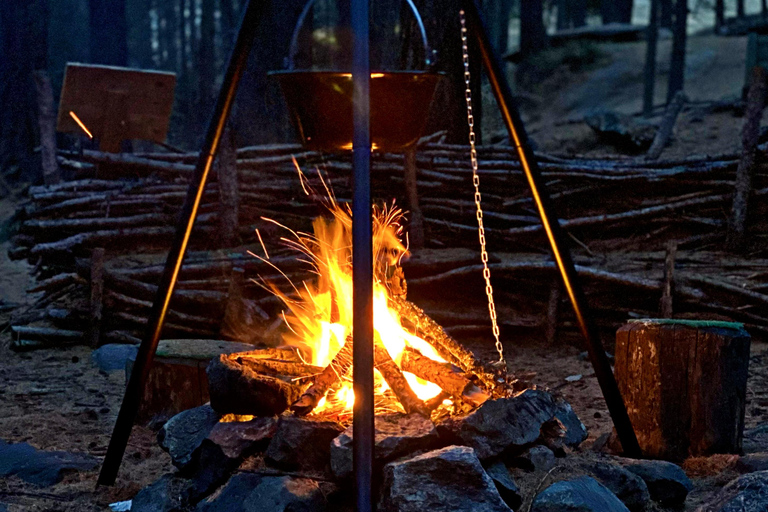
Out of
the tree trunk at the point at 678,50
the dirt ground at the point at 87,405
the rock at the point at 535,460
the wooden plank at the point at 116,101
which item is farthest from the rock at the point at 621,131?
the rock at the point at 535,460

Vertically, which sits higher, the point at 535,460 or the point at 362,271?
the point at 362,271

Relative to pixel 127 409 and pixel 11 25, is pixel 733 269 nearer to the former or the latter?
pixel 127 409

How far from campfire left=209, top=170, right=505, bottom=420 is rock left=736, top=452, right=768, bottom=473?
953 millimetres

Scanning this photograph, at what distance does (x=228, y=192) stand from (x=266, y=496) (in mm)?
4106

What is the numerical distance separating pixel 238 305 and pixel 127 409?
2.87 meters

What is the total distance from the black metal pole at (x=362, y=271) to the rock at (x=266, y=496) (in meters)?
0.33

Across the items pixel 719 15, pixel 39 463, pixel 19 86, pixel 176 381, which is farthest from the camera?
pixel 719 15

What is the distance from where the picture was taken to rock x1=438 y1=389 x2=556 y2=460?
2.71 m

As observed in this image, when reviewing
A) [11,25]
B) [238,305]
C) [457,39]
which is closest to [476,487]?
[238,305]

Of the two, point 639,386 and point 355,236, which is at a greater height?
point 355,236

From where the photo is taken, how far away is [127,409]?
2.88 m

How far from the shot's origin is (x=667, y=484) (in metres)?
2.73

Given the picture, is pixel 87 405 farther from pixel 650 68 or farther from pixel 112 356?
pixel 650 68

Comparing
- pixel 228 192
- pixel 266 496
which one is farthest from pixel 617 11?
pixel 266 496
